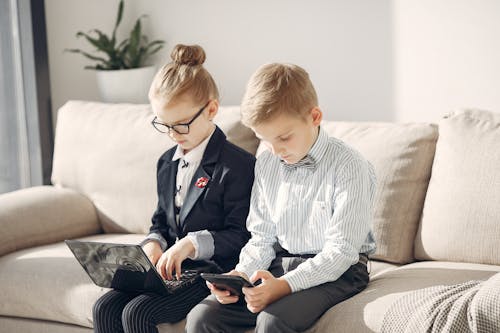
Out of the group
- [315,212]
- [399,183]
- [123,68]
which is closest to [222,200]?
[315,212]

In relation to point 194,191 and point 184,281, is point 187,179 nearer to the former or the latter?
point 194,191

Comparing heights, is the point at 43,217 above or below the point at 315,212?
below

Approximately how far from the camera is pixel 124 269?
89.0 inches

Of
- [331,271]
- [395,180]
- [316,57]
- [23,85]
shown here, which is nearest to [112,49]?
[23,85]

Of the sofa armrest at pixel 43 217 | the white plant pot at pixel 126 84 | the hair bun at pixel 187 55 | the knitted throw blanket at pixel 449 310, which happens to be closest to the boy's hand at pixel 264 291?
the knitted throw blanket at pixel 449 310

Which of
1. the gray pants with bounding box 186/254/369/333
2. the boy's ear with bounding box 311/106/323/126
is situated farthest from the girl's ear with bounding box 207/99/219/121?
the gray pants with bounding box 186/254/369/333

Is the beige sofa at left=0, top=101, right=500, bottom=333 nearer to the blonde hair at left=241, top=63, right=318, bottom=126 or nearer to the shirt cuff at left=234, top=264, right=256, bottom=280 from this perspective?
the shirt cuff at left=234, top=264, right=256, bottom=280

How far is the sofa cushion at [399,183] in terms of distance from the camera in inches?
102

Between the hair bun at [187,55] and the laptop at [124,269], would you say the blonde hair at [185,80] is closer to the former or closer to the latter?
the hair bun at [187,55]

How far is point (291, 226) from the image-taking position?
7.55ft

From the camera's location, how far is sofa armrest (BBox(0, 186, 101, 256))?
Answer: 9.65 ft

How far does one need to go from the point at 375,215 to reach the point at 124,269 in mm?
806

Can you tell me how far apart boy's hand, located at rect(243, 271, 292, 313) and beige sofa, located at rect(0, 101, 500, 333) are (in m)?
0.14

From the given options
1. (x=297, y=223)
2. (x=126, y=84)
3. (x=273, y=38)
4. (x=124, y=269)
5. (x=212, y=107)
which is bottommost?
(x=124, y=269)
